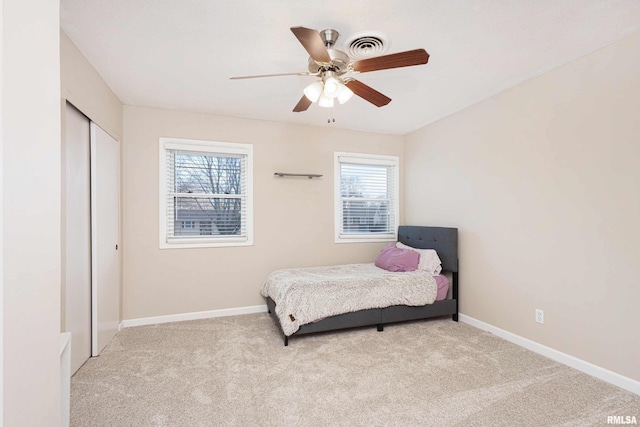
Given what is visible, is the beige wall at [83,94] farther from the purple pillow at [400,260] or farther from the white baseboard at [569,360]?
the white baseboard at [569,360]

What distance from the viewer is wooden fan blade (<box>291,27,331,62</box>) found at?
1557mm

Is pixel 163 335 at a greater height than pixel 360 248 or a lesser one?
lesser

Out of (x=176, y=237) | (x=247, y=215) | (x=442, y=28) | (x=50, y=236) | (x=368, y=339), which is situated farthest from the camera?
(x=247, y=215)

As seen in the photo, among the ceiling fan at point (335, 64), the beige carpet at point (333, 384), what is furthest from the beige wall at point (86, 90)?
the beige carpet at point (333, 384)

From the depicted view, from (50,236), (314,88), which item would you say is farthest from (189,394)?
(314,88)

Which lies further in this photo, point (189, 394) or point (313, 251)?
point (313, 251)

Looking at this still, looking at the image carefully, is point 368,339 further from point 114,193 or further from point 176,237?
point 114,193

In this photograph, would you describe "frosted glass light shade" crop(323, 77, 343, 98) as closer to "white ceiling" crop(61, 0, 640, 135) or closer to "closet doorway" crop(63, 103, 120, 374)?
"white ceiling" crop(61, 0, 640, 135)

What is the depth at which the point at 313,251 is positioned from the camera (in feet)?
13.8

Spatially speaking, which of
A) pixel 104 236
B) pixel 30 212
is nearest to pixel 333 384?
pixel 30 212

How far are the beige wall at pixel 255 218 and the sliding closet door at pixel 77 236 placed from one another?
2.76 feet

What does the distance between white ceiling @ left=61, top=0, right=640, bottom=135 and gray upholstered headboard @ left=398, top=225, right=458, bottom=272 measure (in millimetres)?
1597

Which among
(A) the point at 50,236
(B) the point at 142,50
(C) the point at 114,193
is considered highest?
(B) the point at 142,50

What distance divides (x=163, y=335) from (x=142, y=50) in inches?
107
